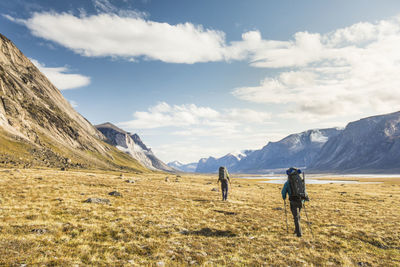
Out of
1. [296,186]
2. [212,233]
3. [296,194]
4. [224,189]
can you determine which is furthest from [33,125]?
[296,194]

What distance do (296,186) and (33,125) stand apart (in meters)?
165

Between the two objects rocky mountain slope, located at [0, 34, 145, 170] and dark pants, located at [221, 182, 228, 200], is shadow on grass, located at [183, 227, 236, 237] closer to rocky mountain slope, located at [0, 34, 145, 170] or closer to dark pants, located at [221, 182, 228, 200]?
dark pants, located at [221, 182, 228, 200]

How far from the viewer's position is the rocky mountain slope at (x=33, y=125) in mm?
101775

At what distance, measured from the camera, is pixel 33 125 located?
138375mm

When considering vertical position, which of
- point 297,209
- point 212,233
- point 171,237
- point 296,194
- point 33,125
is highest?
point 33,125

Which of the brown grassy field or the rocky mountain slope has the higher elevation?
the rocky mountain slope

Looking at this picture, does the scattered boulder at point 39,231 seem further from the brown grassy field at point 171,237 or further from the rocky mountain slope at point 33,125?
the rocky mountain slope at point 33,125

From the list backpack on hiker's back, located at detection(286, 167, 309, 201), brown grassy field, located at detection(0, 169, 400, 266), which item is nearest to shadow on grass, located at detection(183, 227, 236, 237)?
brown grassy field, located at detection(0, 169, 400, 266)

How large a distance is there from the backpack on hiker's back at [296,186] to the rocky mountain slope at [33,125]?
9351 cm

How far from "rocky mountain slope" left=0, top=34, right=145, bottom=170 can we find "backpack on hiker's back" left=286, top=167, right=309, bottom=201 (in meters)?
93.5

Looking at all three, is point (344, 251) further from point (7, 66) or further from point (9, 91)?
point (7, 66)

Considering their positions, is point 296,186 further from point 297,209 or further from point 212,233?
point 212,233

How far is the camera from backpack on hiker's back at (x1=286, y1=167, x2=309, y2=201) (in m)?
13.5

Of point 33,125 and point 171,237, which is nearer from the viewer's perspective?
point 171,237
